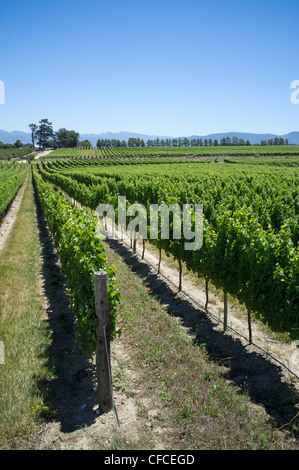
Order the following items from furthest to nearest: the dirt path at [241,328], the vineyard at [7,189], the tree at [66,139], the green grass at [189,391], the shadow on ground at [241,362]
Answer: the tree at [66,139], the vineyard at [7,189], the dirt path at [241,328], the shadow on ground at [241,362], the green grass at [189,391]

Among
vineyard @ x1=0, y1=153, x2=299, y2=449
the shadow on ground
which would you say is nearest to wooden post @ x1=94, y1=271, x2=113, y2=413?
vineyard @ x1=0, y1=153, x2=299, y2=449

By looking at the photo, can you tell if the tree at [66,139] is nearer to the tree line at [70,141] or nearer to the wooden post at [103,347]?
the tree line at [70,141]

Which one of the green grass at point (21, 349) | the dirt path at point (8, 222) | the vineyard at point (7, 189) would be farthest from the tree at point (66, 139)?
the green grass at point (21, 349)

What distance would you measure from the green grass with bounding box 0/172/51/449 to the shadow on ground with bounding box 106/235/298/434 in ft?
11.2

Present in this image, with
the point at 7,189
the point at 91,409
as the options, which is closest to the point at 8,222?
the point at 7,189

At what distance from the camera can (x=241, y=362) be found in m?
6.66

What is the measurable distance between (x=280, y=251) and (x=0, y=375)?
19.5 feet

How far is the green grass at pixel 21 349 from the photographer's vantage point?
4953mm

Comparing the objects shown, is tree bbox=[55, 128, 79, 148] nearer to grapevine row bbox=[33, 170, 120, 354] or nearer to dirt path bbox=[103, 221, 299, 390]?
dirt path bbox=[103, 221, 299, 390]

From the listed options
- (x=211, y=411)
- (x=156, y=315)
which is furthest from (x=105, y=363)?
(x=156, y=315)

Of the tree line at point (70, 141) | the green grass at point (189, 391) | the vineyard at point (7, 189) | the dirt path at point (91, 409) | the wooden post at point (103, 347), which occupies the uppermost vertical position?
the tree line at point (70, 141)

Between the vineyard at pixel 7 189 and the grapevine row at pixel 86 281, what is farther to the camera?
the vineyard at pixel 7 189

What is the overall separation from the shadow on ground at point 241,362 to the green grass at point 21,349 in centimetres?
342

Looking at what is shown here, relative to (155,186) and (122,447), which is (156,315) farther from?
(155,186)
